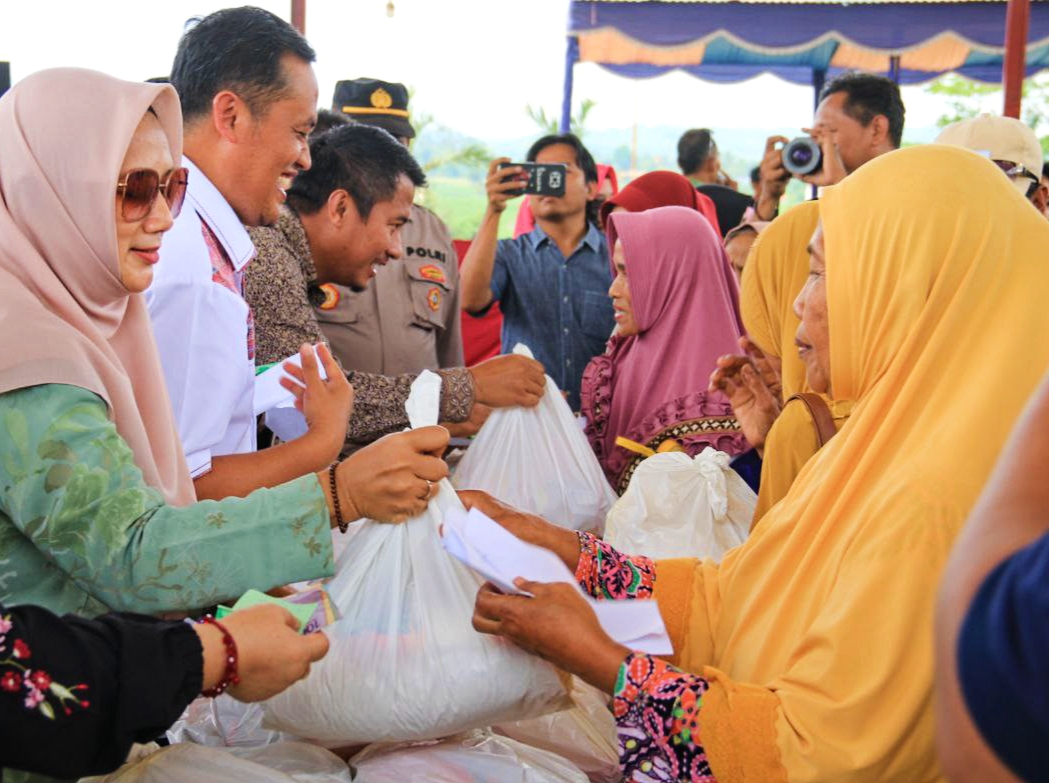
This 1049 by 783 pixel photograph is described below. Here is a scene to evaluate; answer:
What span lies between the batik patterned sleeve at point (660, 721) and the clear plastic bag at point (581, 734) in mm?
457

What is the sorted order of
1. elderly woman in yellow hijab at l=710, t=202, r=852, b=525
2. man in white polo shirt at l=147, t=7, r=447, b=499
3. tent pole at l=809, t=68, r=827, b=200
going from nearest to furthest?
man in white polo shirt at l=147, t=7, r=447, b=499 < elderly woman in yellow hijab at l=710, t=202, r=852, b=525 < tent pole at l=809, t=68, r=827, b=200

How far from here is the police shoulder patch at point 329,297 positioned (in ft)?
11.3

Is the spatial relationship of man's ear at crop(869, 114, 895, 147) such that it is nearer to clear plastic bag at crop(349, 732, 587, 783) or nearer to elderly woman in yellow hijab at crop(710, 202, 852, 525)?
elderly woman in yellow hijab at crop(710, 202, 852, 525)

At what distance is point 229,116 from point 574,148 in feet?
9.14

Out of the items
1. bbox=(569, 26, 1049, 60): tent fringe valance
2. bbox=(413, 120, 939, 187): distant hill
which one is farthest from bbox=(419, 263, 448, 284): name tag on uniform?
bbox=(413, 120, 939, 187): distant hill

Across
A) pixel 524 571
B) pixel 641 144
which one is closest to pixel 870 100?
pixel 524 571

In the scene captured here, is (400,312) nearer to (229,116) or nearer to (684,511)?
(229,116)

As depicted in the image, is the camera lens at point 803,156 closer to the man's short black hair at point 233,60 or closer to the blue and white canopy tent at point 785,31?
the man's short black hair at point 233,60

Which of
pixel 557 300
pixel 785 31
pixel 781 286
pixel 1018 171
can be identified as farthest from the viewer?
pixel 785 31

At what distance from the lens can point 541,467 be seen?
2979 millimetres

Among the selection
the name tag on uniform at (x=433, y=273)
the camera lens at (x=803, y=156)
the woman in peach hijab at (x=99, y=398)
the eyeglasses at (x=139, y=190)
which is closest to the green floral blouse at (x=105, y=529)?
the woman in peach hijab at (x=99, y=398)

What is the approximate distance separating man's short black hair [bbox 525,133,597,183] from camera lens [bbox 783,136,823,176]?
37.3 inches

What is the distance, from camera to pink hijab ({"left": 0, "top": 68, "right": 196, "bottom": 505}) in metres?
1.49

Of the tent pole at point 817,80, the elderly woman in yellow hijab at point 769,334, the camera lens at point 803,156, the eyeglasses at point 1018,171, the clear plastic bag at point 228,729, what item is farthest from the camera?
the tent pole at point 817,80
